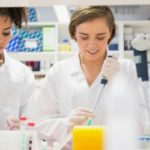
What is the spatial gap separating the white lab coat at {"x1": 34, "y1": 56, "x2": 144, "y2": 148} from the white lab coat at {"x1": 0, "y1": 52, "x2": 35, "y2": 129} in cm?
17

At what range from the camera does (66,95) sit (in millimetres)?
1578

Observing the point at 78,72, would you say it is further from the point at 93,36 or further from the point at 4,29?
the point at 4,29

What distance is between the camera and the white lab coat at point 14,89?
66.7 inches

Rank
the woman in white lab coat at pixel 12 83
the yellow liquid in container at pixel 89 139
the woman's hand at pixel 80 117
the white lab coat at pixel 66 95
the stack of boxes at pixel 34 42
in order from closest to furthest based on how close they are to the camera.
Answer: the yellow liquid in container at pixel 89 139
the woman's hand at pixel 80 117
the white lab coat at pixel 66 95
the woman in white lab coat at pixel 12 83
the stack of boxes at pixel 34 42

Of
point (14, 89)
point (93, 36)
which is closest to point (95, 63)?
point (93, 36)

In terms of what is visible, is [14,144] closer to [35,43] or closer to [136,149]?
[136,149]

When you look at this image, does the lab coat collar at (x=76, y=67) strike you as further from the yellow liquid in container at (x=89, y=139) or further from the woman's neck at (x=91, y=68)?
the yellow liquid in container at (x=89, y=139)

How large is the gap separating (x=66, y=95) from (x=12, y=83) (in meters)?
0.34

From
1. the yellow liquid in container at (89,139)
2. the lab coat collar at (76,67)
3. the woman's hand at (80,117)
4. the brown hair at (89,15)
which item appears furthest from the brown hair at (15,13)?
the yellow liquid in container at (89,139)

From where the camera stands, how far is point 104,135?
2.99ft

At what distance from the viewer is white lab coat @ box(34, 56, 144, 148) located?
1438 mm

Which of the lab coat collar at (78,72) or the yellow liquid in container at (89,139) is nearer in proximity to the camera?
the yellow liquid in container at (89,139)

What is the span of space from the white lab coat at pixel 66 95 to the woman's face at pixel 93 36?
12 centimetres

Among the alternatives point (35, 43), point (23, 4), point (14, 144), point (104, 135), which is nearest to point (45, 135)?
point (14, 144)
